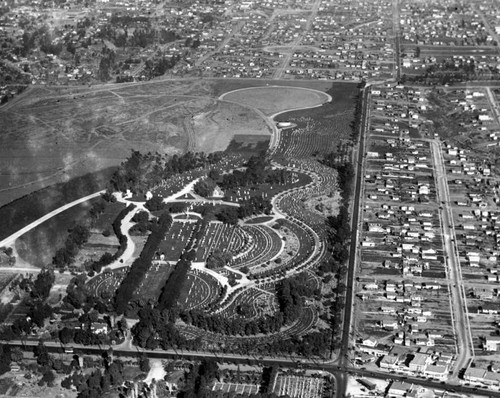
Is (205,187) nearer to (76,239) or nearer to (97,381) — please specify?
(76,239)

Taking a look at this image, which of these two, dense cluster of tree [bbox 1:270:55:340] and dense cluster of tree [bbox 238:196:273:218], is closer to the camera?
dense cluster of tree [bbox 1:270:55:340]

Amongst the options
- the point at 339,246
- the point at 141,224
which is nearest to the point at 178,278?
the point at 141,224

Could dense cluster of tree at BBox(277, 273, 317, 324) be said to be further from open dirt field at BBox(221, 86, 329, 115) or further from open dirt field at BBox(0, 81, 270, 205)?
open dirt field at BBox(221, 86, 329, 115)

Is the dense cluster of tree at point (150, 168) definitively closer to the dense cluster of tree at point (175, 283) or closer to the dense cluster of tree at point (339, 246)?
the dense cluster of tree at point (339, 246)

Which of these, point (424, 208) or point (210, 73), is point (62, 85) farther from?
point (424, 208)

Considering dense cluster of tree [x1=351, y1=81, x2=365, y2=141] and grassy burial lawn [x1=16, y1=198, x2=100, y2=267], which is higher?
grassy burial lawn [x1=16, y1=198, x2=100, y2=267]

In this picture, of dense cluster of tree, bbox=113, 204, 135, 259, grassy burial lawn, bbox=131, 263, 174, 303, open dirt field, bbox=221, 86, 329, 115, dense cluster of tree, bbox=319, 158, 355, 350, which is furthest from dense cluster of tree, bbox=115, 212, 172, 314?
open dirt field, bbox=221, 86, 329, 115
